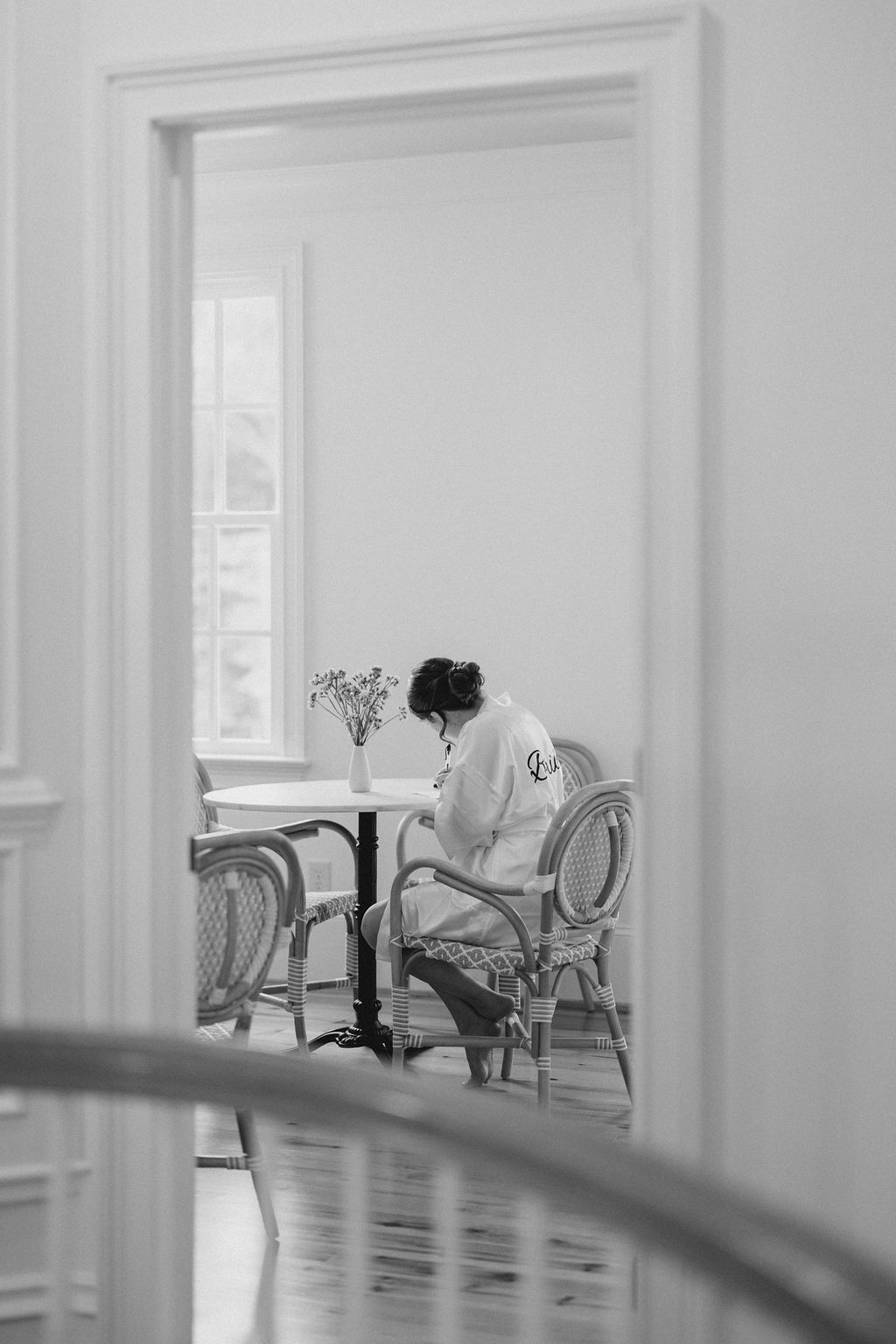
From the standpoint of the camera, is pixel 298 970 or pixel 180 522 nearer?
pixel 180 522

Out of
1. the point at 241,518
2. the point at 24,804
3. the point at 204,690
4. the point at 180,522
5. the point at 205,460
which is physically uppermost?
the point at 205,460

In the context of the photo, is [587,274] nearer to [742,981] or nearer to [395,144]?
[395,144]

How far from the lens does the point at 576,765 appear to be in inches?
208

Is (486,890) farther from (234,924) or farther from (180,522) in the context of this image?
(180,522)

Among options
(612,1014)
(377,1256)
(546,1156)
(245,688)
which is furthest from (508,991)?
(546,1156)

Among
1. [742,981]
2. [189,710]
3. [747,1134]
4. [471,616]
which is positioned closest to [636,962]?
[742,981]

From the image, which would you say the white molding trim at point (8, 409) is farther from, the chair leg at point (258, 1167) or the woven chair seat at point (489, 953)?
the woven chair seat at point (489, 953)

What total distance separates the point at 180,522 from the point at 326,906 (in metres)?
2.17

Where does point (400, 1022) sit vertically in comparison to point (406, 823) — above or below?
below

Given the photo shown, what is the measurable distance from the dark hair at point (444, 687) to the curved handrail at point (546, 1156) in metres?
3.10

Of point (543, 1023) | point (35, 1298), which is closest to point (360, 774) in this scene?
point (543, 1023)

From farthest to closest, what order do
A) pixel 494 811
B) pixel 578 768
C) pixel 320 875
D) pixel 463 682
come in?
pixel 320 875 < pixel 578 768 < pixel 463 682 < pixel 494 811

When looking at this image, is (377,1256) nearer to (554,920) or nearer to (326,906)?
(554,920)

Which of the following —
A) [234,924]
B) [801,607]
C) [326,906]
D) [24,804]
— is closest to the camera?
[801,607]
